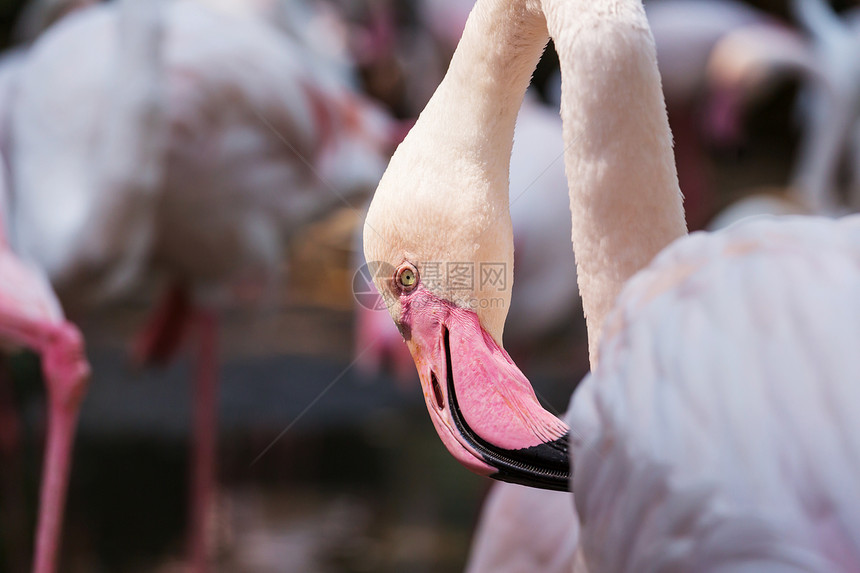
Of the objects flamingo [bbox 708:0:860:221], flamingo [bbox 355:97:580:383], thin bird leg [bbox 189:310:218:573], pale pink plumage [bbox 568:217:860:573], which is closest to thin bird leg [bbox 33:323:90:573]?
thin bird leg [bbox 189:310:218:573]

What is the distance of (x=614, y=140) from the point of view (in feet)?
3.52

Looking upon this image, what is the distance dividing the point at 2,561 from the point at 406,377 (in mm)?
1371

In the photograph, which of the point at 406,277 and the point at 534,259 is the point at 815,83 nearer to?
the point at 534,259

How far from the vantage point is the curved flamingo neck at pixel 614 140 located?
105cm

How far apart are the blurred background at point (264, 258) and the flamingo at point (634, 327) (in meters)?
0.33

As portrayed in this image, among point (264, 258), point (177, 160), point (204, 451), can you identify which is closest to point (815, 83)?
point (264, 258)

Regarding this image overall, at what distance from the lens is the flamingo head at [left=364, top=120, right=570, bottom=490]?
1.13 metres

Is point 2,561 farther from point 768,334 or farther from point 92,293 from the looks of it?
point 768,334

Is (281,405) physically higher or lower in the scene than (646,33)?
lower

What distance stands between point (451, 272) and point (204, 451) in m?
2.21

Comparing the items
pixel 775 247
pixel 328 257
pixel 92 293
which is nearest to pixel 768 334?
pixel 775 247

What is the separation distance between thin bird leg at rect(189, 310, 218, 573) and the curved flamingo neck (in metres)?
2.13

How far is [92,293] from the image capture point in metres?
2.62

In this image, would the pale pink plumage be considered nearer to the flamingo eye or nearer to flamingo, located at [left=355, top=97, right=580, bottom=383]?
the flamingo eye
